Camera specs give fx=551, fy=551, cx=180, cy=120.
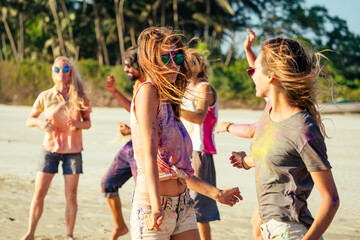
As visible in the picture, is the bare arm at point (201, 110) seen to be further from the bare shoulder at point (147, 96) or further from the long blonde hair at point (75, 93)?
the bare shoulder at point (147, 96)

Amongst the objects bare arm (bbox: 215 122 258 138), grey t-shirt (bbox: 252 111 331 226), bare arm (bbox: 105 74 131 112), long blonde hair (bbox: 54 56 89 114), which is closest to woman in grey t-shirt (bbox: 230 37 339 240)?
grey t-shirt (bbox: 252 111 331 226)

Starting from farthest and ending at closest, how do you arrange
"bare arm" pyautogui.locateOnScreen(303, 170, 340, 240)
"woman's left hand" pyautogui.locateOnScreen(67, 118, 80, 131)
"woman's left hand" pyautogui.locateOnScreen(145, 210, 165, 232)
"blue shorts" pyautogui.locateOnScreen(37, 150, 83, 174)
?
"woman's left hand" pyautogui.locateOnScreen(67, 118, 80, 131), "blue shorts" pyautogui.locateOnScreen(37, 150, 83, 174), "woman's left hand" pyautogui.locateOnScreen(145, 210, 165, 232), "bare arm" pyautogui.locateOnScreen(303, 170, 340, 240)

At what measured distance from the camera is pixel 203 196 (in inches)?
183

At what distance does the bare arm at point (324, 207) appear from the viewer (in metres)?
2.41

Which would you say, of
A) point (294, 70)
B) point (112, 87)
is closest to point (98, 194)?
point (112, 87)

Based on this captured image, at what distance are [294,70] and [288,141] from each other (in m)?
0.35

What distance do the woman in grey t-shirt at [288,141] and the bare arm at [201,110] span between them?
1.56 meters

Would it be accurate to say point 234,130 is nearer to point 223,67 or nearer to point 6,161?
point 6,161

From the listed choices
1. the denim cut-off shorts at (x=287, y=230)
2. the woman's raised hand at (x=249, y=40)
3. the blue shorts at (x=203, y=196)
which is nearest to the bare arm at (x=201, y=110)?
the blue shorts at (x=203, y=196)

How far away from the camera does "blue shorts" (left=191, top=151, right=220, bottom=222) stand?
467 centimetres

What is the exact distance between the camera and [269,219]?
2668 millimetres

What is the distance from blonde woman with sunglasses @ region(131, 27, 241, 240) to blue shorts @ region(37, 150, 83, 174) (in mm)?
2751

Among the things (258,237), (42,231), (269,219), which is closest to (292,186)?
(269,219)

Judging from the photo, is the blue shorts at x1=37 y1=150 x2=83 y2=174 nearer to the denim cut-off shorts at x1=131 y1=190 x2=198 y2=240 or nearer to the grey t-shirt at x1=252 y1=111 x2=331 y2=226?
the denim cut-off shorts at x1=131 y1=190 x2=198 y2=240
